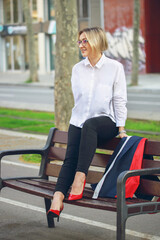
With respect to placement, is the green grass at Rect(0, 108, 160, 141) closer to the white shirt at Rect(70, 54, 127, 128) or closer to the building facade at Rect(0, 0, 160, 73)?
the white shirt at Rect(70, 54, 127, 128)

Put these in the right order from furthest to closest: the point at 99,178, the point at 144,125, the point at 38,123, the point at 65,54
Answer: the point at 38,123
the point at 144,125
the point at 65,54
the point at 99,178

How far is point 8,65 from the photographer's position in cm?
4991

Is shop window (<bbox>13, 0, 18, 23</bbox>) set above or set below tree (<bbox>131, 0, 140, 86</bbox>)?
above

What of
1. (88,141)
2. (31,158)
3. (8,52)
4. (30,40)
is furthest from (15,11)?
(88,141)

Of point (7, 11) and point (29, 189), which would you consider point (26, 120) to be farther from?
point (7, 11)

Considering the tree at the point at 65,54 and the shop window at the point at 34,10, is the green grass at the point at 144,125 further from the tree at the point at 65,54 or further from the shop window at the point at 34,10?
the shop window at the point at 34,10

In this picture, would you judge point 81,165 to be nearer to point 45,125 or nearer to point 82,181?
point 82,181

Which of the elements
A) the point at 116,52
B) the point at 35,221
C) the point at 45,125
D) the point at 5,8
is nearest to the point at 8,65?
the point at 5,8

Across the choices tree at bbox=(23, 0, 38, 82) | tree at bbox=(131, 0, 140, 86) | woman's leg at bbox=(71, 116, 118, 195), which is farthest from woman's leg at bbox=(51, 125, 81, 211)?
tree at bbox=(23, 0, 38, 82)

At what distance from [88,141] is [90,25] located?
3817 cm

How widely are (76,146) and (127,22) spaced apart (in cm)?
3442

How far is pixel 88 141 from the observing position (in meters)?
4.39

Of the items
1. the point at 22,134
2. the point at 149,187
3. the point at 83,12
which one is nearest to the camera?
the point at 149,187

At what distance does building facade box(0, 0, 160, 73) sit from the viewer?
38125 millimetres
